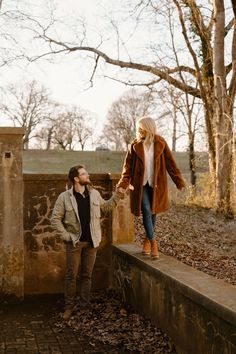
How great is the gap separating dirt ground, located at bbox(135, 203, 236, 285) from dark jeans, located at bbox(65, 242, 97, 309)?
99.5 inches

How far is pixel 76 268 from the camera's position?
6383mm

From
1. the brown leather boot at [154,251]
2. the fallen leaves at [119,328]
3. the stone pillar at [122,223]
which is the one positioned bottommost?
the fallen leaves at [119,328]

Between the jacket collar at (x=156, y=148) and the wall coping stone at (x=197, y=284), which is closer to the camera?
the wall coping stone at (x=197, y=284)

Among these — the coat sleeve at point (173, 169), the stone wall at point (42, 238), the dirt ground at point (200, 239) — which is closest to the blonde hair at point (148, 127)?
the coat sleeve at point (173, 169)

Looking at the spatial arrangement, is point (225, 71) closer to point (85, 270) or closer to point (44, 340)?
point (85, 270)

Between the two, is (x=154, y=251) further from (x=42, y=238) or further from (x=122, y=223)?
(x=42, y=238)

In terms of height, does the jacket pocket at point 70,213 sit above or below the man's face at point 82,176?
below

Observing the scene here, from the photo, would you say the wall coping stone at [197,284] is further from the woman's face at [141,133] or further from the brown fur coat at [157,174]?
the woman's face at [141,133]

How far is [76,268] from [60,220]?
2.10 feet

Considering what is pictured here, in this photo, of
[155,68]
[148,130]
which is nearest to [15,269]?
[148,130]

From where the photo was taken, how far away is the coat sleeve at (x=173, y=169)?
605 centimetres

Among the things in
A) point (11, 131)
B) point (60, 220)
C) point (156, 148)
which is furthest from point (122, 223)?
point (11, 131)

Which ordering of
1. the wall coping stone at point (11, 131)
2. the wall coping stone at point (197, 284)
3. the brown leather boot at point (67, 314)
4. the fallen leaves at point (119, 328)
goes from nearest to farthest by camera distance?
the wall coping stone at point (197, 284) < the fallen leaves at point (119, 328) < the brown leather boot at point (67, 314) < the wall coping stone at point (11, 131)

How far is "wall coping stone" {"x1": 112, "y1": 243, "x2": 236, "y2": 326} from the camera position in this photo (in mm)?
4153
